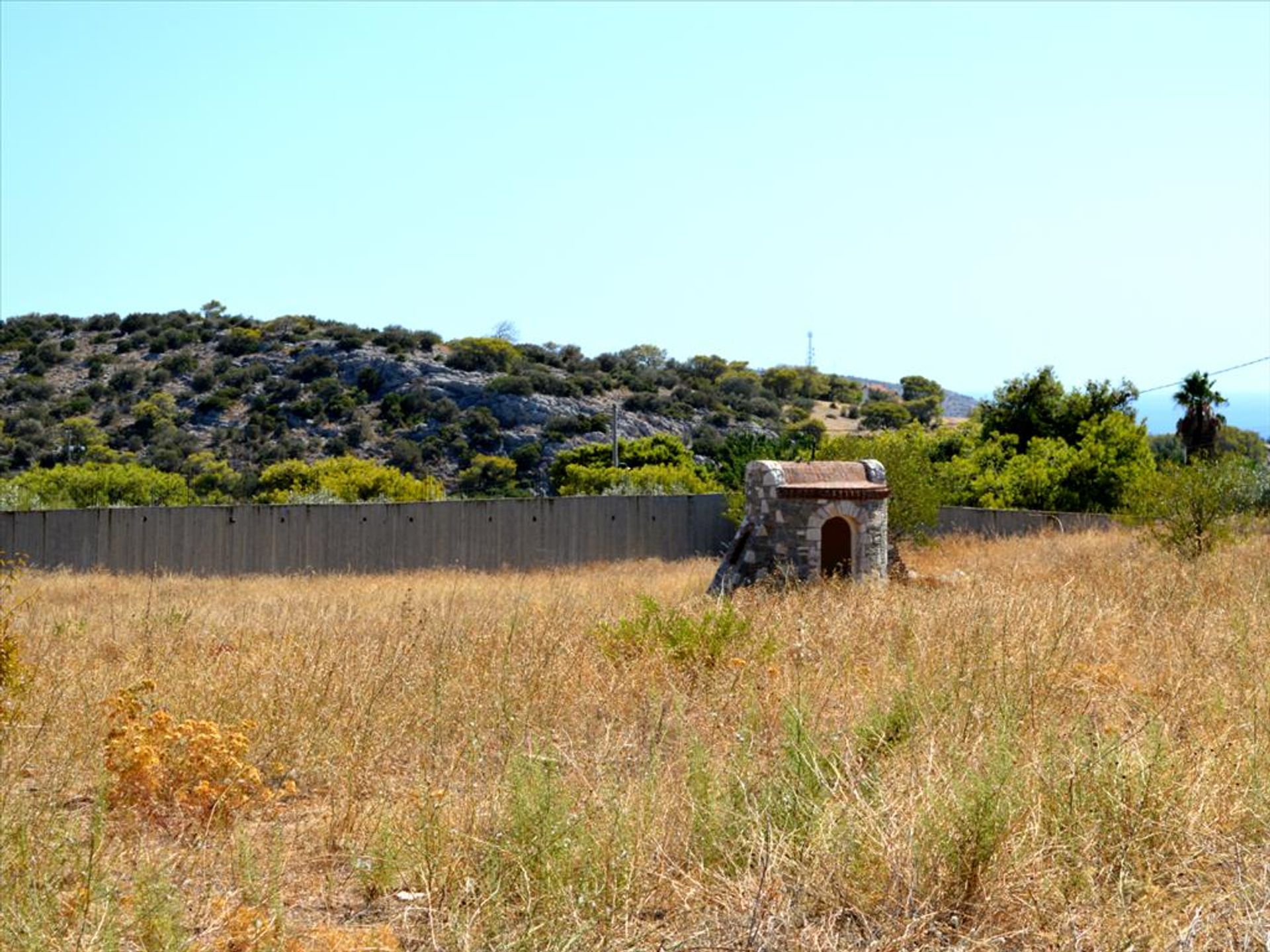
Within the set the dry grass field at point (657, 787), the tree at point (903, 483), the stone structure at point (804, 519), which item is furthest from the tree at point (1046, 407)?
the dry grass field at point (657, 787)

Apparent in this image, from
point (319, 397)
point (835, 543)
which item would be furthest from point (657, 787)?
point (319, 397)

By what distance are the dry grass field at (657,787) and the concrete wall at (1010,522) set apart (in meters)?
18.0

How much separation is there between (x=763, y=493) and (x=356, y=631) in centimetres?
920

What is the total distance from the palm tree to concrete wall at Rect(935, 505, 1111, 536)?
730cm

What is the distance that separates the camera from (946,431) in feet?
151

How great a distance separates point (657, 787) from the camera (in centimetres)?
513

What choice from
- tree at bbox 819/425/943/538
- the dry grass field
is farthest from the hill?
the dry grass field

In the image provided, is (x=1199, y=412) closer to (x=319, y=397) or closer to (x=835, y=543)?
(x=835, y=543)

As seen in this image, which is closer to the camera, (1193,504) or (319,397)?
(1193,504)

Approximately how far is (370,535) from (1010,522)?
14985 mm

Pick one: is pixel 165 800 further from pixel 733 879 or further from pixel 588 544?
pixel 588 544

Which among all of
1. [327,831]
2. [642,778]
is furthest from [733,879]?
[327,831]

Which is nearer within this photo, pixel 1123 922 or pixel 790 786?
pixel 1123 922

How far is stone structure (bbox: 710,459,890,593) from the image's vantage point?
18.1m
